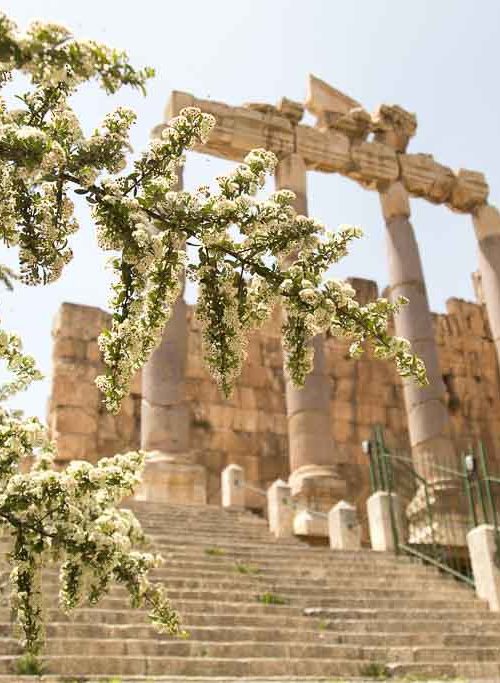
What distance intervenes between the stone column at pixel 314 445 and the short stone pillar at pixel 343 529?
3.13 metres

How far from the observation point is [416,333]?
2230cm

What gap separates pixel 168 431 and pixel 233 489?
2.35 m

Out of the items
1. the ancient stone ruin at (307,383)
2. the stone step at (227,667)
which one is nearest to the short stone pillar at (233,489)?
the ancient stone ruin at (307,383)

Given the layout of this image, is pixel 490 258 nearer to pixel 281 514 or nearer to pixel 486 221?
pixel 486 221

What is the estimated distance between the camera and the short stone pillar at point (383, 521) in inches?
598

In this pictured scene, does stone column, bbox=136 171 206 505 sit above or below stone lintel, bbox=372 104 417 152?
below

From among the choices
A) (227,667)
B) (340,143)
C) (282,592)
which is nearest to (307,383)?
(340,143)

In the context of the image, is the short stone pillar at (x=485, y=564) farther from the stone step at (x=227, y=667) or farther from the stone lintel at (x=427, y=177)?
the stone lintel at (x=427, y=177)

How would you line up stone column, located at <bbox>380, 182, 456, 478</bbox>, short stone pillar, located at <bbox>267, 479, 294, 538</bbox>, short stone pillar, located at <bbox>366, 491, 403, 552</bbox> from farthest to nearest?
stone column, located at <bbox>380, 182, 456, 478</bbox>, short stone pillar, located at <bbox>267, 479, 294, 538</bbox>, short stone pillar, located at <bbox>366, 491, 403, 552</bbox>

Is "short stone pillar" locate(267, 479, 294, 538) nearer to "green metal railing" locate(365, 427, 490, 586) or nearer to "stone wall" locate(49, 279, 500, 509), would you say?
"green metal railing" locate(365, 427, 490, 586)

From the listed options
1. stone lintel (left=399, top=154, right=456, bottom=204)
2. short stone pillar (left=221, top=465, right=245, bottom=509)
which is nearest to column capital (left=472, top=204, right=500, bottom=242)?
stone lintel (left=399, top=154, right=456, bottom=204)

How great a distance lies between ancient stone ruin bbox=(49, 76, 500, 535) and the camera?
19484 millimetres

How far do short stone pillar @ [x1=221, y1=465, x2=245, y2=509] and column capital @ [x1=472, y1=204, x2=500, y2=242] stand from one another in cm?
1105

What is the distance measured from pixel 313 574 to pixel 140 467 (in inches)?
281
